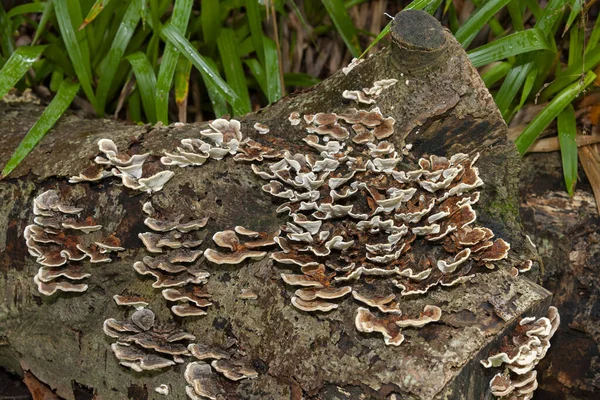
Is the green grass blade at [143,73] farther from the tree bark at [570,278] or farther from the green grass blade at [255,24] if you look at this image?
the tree bark at [570,278]

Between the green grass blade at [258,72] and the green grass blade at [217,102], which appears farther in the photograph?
the green grass blade at [258,72]

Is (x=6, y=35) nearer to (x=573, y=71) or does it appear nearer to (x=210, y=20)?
(x=210, y=20)

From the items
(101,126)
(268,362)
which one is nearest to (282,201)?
(268,362)

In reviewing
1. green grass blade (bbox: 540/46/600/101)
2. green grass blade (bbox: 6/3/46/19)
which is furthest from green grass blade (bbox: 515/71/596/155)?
green grass blade (bbox: 6/3/46/19)

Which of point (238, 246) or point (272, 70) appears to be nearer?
point (238, 246)

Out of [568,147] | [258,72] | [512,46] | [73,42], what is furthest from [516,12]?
[73,42]

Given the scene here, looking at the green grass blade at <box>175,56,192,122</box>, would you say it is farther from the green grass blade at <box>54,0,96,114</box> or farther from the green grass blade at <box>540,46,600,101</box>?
the green grass blade at <box>540,46,600,101</box>

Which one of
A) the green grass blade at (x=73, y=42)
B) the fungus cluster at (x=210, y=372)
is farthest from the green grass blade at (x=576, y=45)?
the green grass blade at (x=73, y=42)
